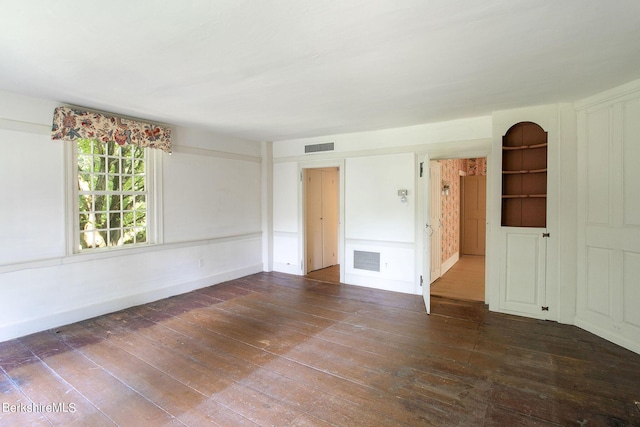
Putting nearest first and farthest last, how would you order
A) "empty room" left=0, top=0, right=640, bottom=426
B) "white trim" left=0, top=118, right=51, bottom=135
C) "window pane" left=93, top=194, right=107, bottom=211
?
"empty room" left=0, top=0, right=640, bottom=426, "white trim" left=0, top=118, right=51, bottom=135, "window pane" left=93, top=194, right=107, bottom=211

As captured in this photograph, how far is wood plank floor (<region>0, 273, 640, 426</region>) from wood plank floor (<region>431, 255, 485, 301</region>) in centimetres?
70

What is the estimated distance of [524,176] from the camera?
13.0ft

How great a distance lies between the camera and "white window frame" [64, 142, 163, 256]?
3.63m

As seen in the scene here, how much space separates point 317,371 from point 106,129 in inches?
144

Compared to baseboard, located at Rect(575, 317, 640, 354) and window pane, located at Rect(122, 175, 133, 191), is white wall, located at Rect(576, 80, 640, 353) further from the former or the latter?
window pane, located at Rect(122, 175, 133, 191)

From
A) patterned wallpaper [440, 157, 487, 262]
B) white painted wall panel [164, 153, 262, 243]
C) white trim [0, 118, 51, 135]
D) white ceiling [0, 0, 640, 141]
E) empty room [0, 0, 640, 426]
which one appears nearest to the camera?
white ceiling [0, 0, 640, 141]

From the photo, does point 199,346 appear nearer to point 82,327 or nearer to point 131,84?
point 82,327

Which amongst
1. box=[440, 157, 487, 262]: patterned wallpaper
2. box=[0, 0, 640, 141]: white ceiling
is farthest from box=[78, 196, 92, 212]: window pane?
box=[440, 157, 487, 262]: patterned wallpaper

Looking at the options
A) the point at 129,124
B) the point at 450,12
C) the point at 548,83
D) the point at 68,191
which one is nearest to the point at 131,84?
the point at 129,124

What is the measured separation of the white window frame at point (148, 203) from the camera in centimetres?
363

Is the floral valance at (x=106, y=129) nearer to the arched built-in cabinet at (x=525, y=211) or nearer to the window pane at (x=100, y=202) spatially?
the window pane at (x=100, y=202)

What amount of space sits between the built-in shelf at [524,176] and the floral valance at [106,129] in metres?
4.56

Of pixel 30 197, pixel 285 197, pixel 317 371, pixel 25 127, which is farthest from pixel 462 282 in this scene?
pixel 25 127

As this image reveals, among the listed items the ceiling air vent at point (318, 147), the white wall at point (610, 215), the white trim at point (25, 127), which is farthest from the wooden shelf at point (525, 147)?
the white trim at point (25, 127)
